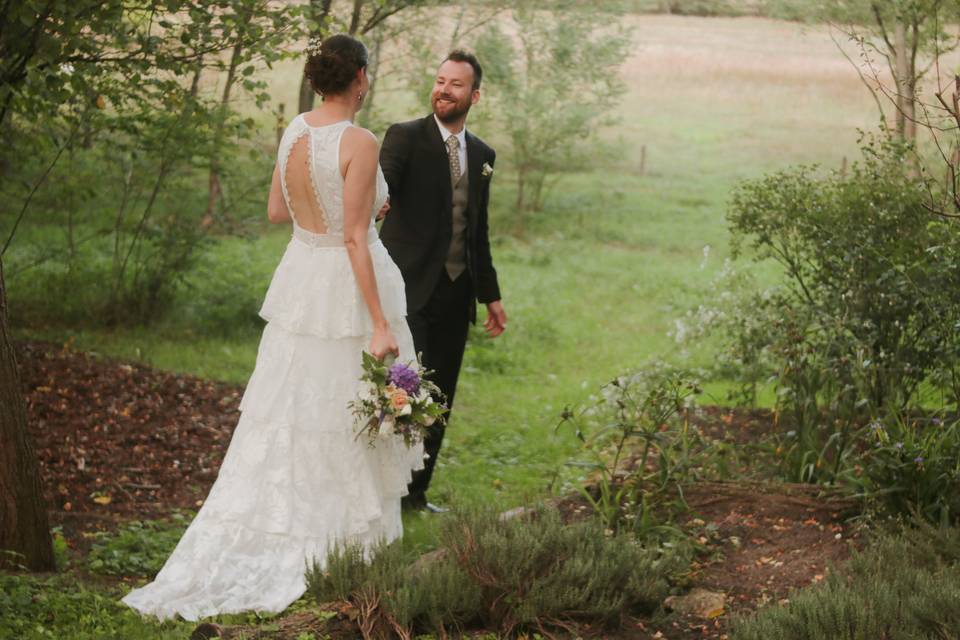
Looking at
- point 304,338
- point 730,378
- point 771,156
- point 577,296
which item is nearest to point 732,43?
point 771,156

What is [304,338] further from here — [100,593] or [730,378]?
[730,378]

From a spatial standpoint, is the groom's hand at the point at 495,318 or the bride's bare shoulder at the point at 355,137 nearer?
the bride's bare shoulder at the point at 355,137

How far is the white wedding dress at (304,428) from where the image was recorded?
5.06 metres

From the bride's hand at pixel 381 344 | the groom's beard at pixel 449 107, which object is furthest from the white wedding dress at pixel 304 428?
the groom's beard at pixel 449 107

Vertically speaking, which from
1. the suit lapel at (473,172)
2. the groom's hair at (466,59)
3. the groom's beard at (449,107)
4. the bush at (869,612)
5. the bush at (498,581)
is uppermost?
the groom's hair at (466,59)

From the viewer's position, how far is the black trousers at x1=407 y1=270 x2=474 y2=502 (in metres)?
6.39

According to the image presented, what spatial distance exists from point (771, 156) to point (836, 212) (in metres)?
22.9

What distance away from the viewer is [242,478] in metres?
5.17

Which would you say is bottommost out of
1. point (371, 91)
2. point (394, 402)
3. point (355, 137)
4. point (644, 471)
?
point (644, 471)

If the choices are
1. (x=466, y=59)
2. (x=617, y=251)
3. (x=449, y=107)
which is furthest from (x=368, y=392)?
(x=617, y=251)

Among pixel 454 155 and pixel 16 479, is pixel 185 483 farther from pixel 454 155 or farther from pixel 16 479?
pixel 454 155

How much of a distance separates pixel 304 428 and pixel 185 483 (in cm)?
235

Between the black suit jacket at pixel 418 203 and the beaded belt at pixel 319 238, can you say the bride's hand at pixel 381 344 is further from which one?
the black suit jacket at pixel 418 203

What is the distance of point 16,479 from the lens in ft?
16.7
